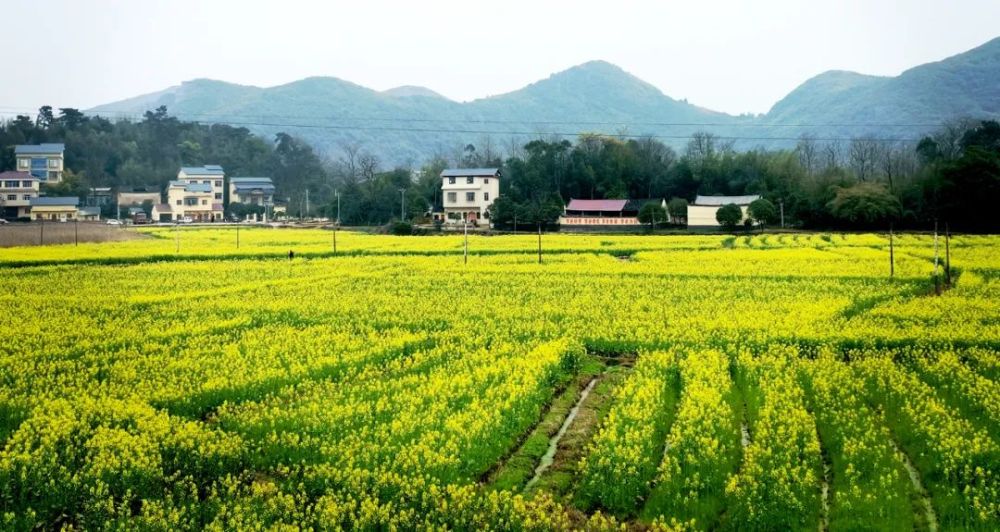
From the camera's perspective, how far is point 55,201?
275 ft

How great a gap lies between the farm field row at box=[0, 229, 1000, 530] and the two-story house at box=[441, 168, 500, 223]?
170ft

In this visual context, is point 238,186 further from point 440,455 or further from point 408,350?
point 440,455

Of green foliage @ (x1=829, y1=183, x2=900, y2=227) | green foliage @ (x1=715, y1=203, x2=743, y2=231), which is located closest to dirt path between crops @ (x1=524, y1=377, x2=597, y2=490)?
green foliage @ (x1=829, y1=183, x2=900, y2=227)

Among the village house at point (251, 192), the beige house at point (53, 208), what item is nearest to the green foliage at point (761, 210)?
the village house at point (251, 192)

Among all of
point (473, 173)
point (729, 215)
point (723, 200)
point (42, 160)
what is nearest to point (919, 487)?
point (729, 215)

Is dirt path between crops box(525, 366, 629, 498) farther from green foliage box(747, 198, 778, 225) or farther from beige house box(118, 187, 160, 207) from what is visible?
beige house box(118, 187, 160, 207)

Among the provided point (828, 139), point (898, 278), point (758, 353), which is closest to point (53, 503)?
point (758, 353)

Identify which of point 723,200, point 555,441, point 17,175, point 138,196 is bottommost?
point 555,441

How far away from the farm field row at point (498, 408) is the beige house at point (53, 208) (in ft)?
215

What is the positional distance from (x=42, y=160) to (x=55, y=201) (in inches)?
573

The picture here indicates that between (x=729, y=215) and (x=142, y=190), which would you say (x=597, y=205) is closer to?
(x=729, y=215)

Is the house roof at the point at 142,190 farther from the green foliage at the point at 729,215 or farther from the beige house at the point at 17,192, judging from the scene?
the green foliage at the point at 729,215

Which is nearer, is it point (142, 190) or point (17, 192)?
point (17, 192)

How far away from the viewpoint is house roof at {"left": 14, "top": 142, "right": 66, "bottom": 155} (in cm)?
9238
